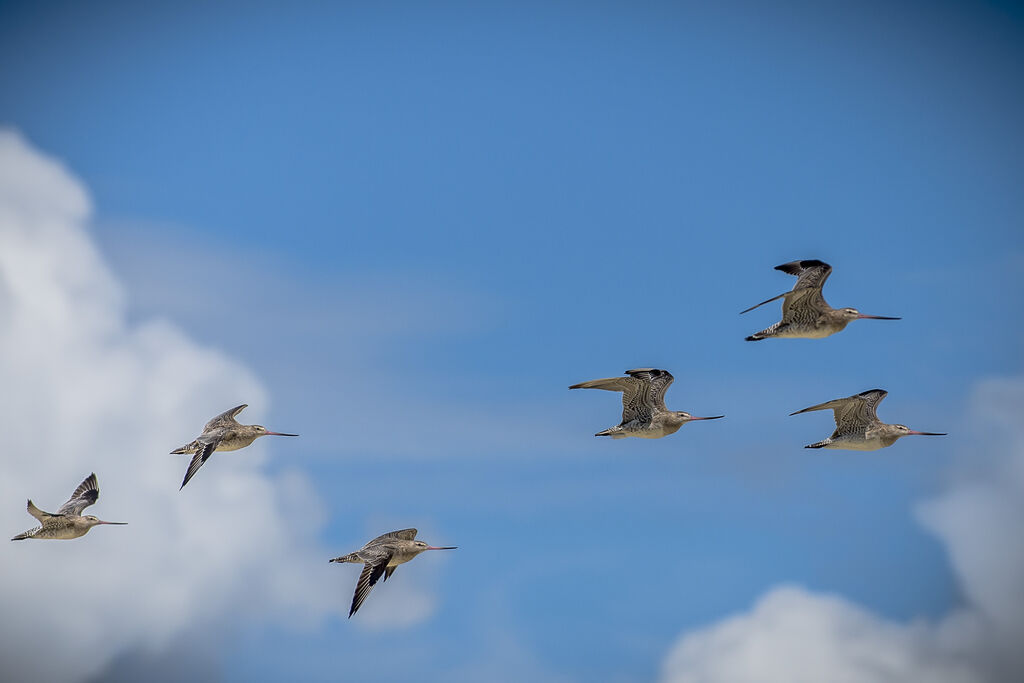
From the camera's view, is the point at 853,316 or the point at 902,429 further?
the point at 902,429

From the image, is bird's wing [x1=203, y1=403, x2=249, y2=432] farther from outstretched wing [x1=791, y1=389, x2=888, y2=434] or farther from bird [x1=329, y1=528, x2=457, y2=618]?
outstretched wing [x1=791, y1=389, x2=888, y2=434]

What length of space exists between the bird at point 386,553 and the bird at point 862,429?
30.4 feet

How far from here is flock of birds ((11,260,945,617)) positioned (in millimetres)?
27406

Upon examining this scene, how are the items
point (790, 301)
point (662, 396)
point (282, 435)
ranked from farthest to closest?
1. point (282, 435)
2. point (662, 396)
3. point (790, 301)

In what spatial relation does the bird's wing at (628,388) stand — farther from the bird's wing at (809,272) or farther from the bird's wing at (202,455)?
the bird's wing at (202,455)

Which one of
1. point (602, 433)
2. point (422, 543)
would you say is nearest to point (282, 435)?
point (422, 543)

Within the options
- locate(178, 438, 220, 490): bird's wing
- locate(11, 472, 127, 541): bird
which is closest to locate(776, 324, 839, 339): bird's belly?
locate(178, 438, 220, 490): bird's wing

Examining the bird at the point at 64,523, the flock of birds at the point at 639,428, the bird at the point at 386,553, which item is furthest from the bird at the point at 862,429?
the bird at the point at 64,523

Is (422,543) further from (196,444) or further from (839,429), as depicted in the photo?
(839,429)

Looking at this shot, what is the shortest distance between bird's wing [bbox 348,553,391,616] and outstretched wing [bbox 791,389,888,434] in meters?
10.6

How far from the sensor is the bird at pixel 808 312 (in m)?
26.8

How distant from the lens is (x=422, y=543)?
30.6 meters

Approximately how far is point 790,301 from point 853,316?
5.02ft

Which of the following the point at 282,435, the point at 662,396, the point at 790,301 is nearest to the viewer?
the point at 790,301
